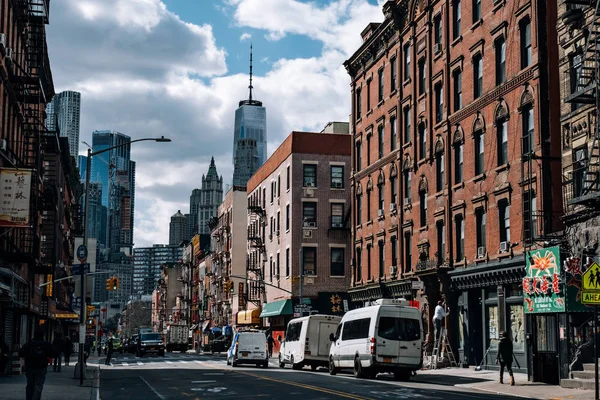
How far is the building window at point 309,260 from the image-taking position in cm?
6800

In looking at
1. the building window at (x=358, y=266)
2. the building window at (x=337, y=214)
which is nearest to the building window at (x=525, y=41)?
the building window at (x=358, y=266)

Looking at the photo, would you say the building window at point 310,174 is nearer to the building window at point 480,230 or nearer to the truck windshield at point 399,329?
the building window at point 480,230

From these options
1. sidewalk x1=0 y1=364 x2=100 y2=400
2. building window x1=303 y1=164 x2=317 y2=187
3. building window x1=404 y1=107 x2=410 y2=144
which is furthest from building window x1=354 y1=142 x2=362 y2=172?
sidewalk x1=0 y1=364 x2=100 y2=400

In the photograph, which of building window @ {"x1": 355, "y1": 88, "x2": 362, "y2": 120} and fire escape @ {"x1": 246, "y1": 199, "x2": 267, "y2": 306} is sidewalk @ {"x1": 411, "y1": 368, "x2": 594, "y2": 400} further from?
fire escape @ {"x1": 246, "y1": 199, "x2": 267, "y2": 306}

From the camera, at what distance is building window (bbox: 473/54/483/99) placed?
38719 millimetres

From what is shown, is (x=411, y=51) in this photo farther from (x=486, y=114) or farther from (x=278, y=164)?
(x=278, y=164)

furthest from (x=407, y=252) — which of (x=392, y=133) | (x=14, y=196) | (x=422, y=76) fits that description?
(x=14, y=196)

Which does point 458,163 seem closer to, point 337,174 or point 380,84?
point 380,84

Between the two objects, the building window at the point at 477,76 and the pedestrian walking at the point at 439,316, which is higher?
the building window at the point at 477,76

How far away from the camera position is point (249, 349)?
4397 centimetres

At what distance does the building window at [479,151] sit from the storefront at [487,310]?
4433mm

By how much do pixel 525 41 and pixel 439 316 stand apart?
13002 millimetres

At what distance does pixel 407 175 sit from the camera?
48344 millimetres

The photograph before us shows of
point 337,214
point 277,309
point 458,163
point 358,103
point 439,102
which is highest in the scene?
point 358,103
